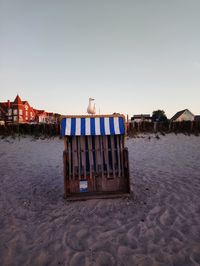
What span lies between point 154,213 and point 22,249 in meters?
2.54

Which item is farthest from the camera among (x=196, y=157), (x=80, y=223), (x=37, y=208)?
(x=196, y=157)

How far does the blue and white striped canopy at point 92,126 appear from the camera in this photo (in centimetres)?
372

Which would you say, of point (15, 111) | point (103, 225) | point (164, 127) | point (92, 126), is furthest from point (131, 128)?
point (15, 111)

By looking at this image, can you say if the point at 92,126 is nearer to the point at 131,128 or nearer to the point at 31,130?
the point at 131,128

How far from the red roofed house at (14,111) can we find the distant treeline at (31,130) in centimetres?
2792

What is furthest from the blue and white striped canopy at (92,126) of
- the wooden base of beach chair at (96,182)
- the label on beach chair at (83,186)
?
the label on beach chair at (83,186)

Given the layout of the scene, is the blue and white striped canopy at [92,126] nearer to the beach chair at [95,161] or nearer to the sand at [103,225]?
the beach chair at [95,161]

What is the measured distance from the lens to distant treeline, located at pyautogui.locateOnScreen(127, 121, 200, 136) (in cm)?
1527

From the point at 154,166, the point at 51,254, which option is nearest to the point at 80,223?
the point at 51,254

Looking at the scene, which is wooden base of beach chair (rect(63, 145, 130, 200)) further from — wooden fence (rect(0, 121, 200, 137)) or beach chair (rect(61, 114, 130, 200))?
wooden fence (rect(0, 121, 200, 137))

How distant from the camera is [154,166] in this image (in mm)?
6648

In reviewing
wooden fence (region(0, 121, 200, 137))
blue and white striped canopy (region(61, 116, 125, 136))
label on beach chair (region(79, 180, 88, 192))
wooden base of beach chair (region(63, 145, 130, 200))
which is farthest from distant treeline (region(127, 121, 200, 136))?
label on beach chair (region(79, 180, 88, 192))

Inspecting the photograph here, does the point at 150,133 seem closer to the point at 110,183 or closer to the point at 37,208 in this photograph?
the point at 110,183

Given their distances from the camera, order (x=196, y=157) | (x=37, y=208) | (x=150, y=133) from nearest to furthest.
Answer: (x=37, y=208), (x=196, y=157), (x=150, y=133)
